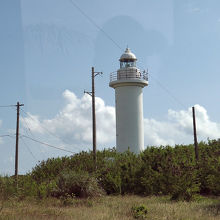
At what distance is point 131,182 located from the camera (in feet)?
67.7

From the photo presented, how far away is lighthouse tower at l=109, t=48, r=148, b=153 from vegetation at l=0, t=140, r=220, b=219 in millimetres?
2918

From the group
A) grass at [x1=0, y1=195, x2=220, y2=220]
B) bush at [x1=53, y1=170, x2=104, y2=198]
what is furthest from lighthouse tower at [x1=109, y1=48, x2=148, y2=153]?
grass at [x1=0, y1=195, x2=220, y2=220]

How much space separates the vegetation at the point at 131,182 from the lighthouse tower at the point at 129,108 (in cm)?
292

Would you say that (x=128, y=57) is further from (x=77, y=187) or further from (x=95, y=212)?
(x=95, y=212)

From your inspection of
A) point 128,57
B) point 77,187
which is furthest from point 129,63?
point 77,187

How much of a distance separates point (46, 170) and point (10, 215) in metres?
16.8

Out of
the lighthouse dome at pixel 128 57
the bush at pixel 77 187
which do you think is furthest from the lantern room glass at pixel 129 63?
the bush at pixel 77 187

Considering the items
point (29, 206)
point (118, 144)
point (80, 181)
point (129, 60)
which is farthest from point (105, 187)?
point (129, 60)

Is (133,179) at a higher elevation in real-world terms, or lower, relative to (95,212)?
higher

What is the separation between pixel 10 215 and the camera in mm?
11297

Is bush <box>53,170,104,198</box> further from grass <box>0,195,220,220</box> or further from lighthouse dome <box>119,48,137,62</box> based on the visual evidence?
lighthouse dome <box>119,48,137,62</box>

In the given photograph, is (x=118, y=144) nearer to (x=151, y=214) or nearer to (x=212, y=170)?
(x=212, y=170)

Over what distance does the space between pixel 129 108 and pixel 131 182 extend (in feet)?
33.5

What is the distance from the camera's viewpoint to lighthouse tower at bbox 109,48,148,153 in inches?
1151
